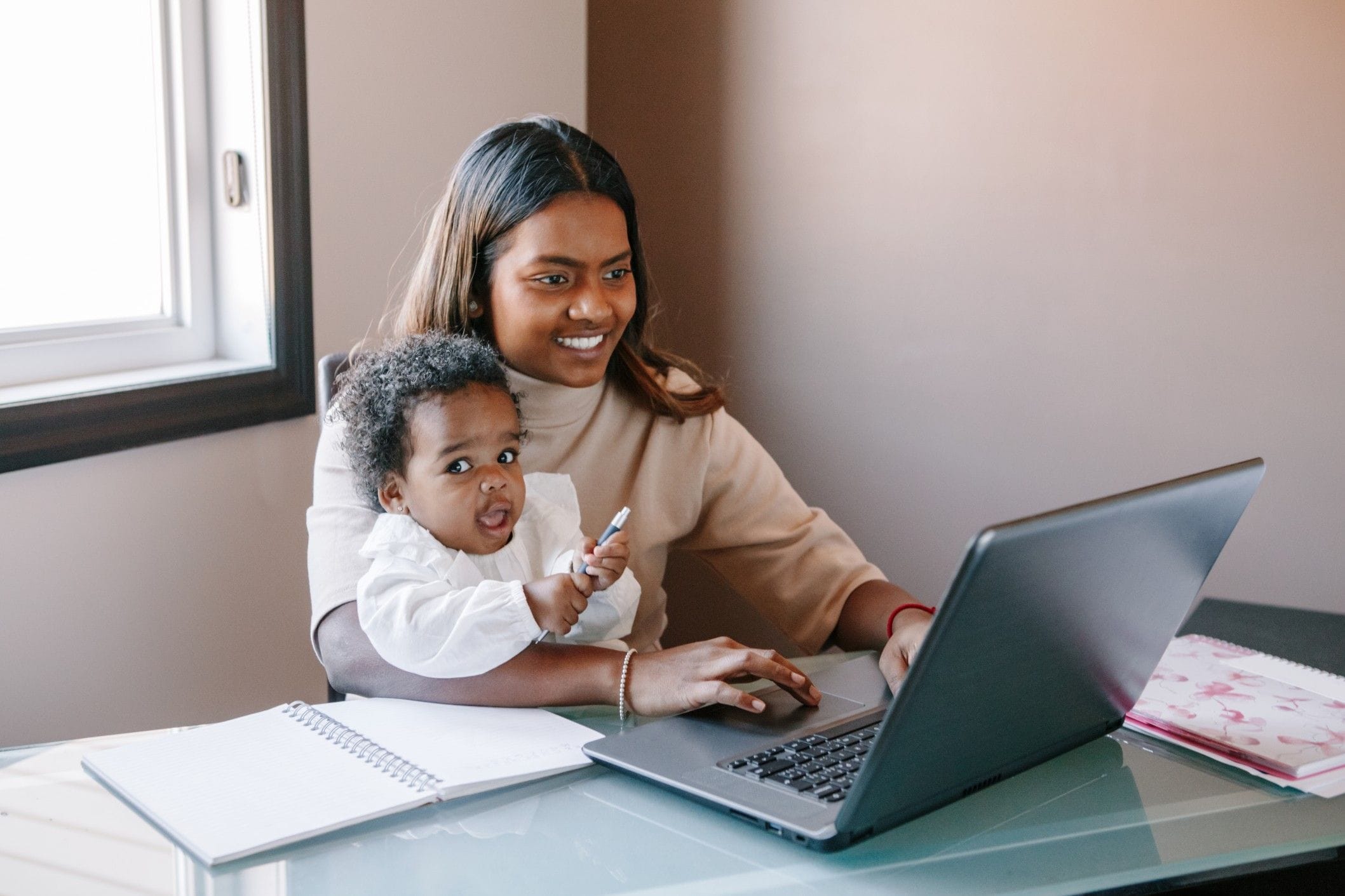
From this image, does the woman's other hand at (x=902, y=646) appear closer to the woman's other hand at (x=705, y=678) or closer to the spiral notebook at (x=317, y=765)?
the woman's other hand at (x=705, y=678)

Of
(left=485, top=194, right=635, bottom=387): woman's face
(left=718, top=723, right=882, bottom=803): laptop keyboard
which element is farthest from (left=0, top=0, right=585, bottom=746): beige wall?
(left=718, top=723, right=882, bottom=803): laptop keyboard

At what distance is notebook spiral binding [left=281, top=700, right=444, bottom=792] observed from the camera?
0.96 metres

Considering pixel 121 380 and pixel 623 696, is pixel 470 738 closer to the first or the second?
pixel 623 696

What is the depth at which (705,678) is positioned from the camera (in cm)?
111

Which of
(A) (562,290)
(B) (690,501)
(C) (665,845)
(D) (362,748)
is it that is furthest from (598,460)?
(C) (665,845)

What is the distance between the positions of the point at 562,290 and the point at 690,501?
1.09 ft

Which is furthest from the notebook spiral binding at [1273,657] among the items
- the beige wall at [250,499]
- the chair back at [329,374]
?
the beige wall at [250,499]

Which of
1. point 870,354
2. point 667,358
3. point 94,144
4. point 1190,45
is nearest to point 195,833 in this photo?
point 667,358

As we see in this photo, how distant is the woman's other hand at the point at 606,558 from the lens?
109 cm

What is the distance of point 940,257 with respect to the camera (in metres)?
2.10

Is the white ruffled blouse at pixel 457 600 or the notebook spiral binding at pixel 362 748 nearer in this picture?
the notebook spiral binding at pixel 362 748

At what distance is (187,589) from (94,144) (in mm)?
641

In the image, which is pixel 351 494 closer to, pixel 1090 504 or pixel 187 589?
pixel 187 589

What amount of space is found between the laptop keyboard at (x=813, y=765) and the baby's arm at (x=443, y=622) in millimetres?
235
